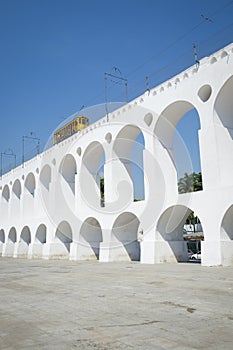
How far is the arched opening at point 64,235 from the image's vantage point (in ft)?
81.3

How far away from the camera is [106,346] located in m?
3.55

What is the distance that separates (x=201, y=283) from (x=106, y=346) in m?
5.39

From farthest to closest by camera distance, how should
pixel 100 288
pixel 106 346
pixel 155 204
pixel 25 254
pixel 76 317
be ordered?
1. pixel 25 254
2. pixel 155 204
3. pixel 100 288
4. pixel 76 317
5. pixel 106 346

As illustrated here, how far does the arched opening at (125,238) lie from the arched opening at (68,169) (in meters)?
7.42

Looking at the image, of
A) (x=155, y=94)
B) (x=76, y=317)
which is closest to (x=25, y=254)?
(x=155, y=94)

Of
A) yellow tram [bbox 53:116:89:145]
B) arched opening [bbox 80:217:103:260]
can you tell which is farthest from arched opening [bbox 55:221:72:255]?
yellow tram [bbox 53:116:89:145]

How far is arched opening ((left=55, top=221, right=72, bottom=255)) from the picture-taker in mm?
24781

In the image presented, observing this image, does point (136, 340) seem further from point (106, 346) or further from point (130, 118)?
point (130, 118)

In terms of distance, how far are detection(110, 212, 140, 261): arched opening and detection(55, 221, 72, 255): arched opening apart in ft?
21.6

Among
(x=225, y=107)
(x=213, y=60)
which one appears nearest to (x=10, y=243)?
(x=225, y=107)

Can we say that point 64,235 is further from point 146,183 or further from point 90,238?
point 146,183

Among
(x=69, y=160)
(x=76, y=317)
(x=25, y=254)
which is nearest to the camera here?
(x=76, y=317)

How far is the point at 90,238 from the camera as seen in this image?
2253 centimetres

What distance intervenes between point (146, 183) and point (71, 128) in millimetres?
11831
